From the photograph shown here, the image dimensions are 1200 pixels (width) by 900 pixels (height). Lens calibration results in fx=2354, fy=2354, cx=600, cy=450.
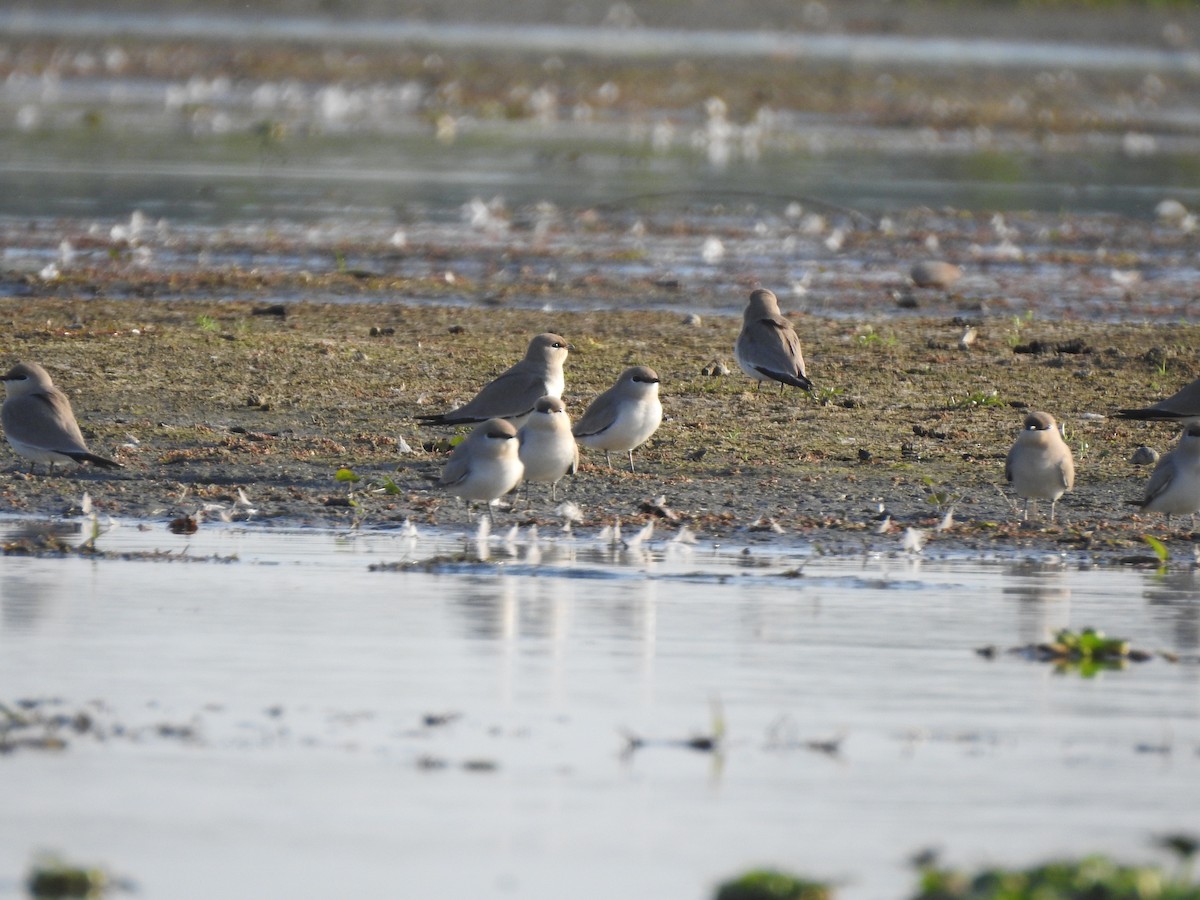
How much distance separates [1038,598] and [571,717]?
2.75 meters

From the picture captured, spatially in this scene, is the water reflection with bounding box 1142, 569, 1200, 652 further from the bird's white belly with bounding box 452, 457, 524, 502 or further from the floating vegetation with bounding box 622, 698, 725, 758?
the bird's white belly with bounding box 452, 457, 524, 502

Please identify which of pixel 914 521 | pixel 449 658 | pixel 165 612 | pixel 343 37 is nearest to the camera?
pixel 449 658

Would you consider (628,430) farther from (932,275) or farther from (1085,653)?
(932,275)

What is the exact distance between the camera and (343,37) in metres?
62.7

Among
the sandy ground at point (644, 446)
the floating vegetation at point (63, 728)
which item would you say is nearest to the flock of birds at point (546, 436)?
the sandy ground at point (644, 446)

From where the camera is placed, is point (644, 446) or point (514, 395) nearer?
point (514, 395)

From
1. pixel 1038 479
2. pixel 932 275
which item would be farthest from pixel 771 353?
pixel 932 275

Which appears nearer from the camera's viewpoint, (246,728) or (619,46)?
(246,728)

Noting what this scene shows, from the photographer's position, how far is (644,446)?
41.0 feet

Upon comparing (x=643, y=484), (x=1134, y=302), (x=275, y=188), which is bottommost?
(x=643, y=484)

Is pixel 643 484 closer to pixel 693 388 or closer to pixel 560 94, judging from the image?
pixel 693 388

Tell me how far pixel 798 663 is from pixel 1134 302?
1227 centimetres

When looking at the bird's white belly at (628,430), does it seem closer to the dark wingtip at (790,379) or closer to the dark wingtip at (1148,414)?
the dark wingtip at (790,379)

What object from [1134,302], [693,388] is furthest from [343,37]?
[693,388]
